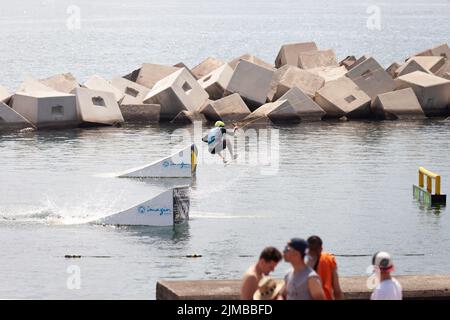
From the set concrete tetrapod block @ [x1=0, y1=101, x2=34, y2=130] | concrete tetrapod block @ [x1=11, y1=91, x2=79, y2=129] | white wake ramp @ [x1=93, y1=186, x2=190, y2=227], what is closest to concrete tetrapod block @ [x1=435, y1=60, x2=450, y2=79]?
concrete tetrapod block @ [x1=11, y1=91, x2=79, y2=129]

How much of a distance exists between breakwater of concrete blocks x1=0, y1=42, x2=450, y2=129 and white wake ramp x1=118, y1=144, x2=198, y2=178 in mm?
11403

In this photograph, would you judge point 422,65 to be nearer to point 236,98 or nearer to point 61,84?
point 236,98

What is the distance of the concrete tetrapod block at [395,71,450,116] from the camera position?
5550cm

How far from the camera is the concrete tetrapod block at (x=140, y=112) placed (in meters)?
54.7

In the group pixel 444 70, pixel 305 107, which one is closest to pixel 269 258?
pixel 305 107

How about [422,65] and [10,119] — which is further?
[422,65]

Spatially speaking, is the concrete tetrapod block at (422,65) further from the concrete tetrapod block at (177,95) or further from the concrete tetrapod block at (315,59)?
the concrete tetrapod block at (177,95)

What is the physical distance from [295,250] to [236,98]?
39.0 metres

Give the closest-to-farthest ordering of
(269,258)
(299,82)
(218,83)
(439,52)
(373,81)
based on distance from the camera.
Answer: (269,258) → (299,82) → (218,83) → (373,81) → (439,52)

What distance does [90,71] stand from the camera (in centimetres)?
11425

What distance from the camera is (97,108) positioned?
5359 centimetres

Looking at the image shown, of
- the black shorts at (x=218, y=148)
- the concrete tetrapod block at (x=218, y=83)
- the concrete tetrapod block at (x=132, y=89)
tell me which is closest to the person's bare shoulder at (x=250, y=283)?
the black shorts at (x=218, y=148)

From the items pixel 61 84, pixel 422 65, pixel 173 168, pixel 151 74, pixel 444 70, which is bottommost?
pixel 173 168

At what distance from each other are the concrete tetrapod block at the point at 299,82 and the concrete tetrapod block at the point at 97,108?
6603 millimetres
